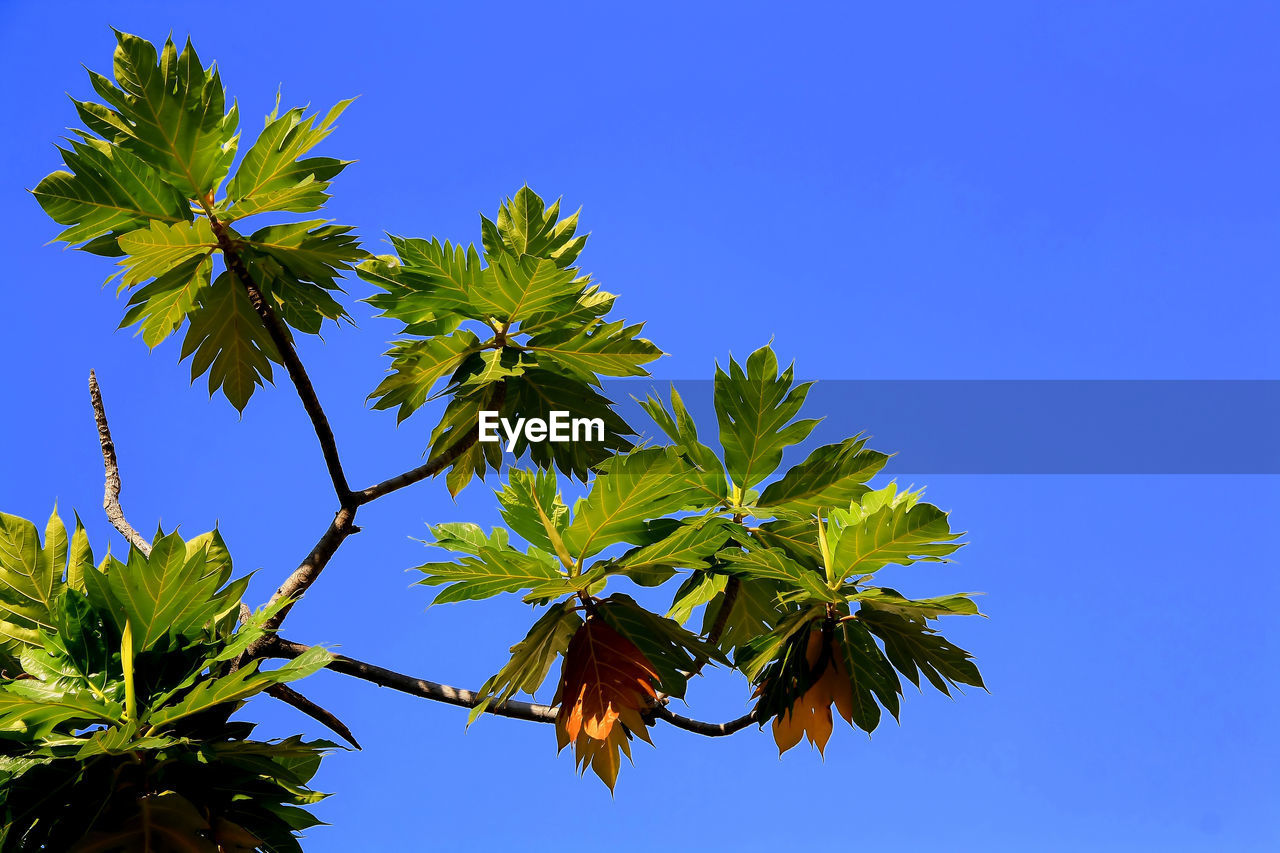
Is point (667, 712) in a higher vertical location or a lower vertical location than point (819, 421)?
lower

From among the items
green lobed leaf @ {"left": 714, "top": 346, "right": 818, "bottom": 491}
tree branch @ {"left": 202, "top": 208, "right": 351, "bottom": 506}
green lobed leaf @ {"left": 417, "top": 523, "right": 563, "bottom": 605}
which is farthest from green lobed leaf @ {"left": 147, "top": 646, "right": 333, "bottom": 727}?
green lobed leaf @ {"left": 714, "top": 346, "right": 818, "bottom": 491}

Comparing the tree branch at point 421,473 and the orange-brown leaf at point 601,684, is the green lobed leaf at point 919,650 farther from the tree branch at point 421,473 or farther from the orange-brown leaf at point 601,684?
the tree branch at point 421,473

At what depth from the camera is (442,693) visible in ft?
10.0

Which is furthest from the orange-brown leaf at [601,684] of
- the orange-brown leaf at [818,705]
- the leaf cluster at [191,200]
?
the leaf cluster at [191,200]

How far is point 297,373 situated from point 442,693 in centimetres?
108

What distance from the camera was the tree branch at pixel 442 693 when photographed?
3.02 meters

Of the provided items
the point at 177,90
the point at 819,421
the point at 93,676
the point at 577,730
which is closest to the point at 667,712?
the point at 577,730

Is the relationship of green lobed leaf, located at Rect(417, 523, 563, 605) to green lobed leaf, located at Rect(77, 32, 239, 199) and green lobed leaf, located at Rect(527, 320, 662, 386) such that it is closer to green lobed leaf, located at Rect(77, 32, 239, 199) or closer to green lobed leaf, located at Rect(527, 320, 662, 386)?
green lobed leaf, located at Rect(527, 320, 662, 386)

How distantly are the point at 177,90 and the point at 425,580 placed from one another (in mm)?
1697

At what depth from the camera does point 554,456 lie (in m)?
3.71

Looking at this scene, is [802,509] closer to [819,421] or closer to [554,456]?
[819,421]

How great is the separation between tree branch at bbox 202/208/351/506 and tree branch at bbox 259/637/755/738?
0.51 meters

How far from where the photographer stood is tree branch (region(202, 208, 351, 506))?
10.8ft

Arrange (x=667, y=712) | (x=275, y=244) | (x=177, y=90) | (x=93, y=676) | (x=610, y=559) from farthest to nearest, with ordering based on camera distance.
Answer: (x=275, y=244)
(x=177, y=90)
(x=667, y=712)
(x=610, y=559)
(x=93, y=676)
